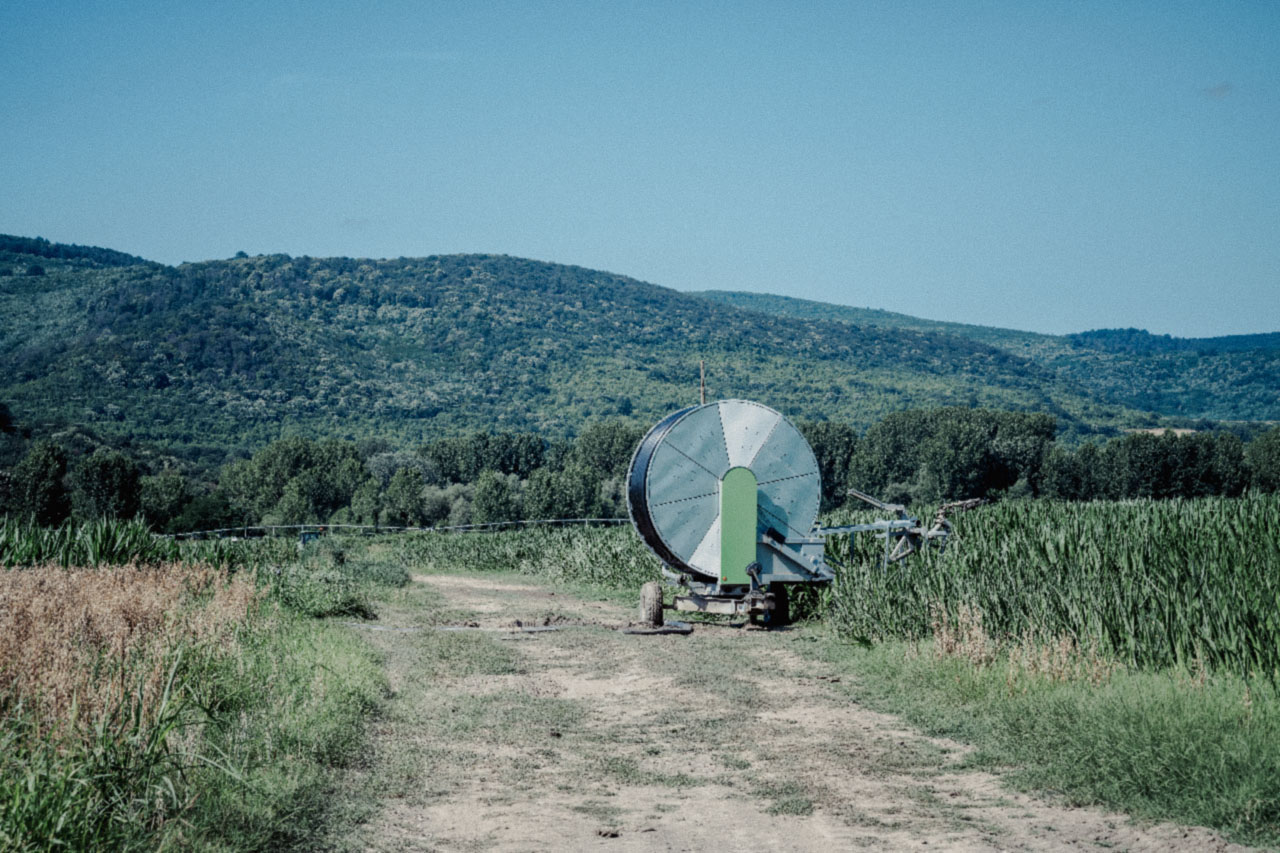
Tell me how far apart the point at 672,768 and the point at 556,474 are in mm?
71793

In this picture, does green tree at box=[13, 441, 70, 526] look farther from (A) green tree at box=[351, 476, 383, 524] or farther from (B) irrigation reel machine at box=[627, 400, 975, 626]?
(B) irrigation reel machine at box=[627, 400, 975, 626]

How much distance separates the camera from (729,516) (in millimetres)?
16266

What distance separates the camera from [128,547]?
60.1 feet

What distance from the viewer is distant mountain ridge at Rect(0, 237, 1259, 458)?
132 m

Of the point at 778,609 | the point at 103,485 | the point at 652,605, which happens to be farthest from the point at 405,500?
the point at 778,609

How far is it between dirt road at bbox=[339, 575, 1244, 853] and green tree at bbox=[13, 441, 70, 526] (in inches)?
2559

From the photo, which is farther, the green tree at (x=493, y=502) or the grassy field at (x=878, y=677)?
the green tree at (x=493, y=502)

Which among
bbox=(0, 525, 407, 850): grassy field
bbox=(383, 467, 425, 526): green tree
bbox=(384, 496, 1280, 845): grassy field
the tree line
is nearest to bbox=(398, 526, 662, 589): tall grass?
bbox=(384, 496, 1280, 845): grassy field

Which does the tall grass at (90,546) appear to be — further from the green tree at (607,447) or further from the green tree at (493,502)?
the green tree at (607,447)

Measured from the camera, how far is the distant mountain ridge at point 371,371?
435 ft

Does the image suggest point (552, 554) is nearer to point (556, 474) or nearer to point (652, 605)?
point (652, 605)

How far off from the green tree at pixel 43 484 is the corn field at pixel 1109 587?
6650cm

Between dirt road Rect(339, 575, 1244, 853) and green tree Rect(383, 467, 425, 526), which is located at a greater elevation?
dirt road Rect(339, 575, 1244, 853)

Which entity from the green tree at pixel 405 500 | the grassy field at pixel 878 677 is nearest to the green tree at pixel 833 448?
the green tree at pixel 405 500
